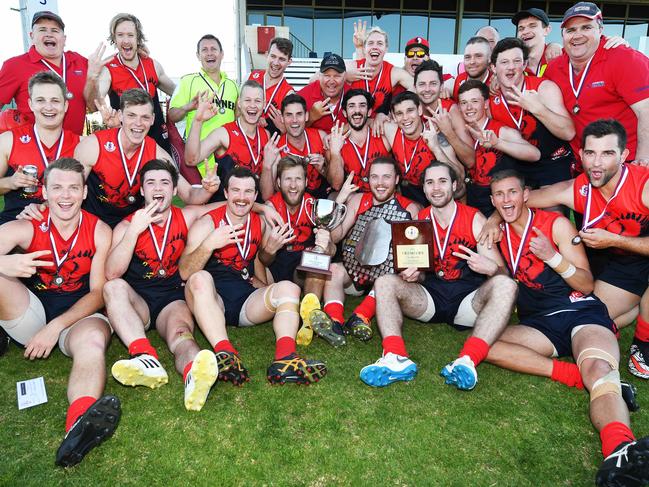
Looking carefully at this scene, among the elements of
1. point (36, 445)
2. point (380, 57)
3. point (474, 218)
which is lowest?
point (36, 445)

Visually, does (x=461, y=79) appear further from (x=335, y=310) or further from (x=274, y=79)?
(x=335, y=310)

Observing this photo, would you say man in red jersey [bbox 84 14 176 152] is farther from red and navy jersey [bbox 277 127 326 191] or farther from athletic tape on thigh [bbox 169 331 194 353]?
athletic tape on thigh [bbox 169 331 194 353]

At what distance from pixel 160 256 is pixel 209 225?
47cm

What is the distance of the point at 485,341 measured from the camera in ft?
11.1

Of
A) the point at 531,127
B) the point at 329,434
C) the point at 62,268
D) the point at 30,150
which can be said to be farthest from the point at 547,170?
the point at 30,150

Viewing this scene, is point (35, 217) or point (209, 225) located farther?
point (209, 225)

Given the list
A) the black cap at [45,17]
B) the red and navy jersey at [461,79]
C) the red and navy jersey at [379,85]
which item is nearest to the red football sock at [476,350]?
the red and navy jersey at [461,79]

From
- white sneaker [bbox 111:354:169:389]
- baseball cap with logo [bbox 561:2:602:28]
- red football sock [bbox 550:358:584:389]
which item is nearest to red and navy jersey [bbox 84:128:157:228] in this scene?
white sneaker [bbox 111:354:169:389]

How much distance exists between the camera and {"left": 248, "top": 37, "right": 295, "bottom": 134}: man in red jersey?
5590 mm

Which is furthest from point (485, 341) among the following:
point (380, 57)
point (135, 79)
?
point (135, 79)

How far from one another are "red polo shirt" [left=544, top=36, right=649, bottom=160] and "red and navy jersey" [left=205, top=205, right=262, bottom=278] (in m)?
3.04

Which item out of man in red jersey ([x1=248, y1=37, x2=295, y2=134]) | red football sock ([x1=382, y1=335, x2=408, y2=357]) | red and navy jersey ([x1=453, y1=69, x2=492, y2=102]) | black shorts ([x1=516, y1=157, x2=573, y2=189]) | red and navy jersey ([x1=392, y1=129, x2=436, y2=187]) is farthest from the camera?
man in red jersey ([x1=248, y1=37, x2=295, y2=134])

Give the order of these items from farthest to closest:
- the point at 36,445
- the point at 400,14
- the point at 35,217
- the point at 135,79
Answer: the point at 400,14
the point at 135,79
the point at 35,217
the point at 36,445

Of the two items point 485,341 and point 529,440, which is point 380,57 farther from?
point 529,440
